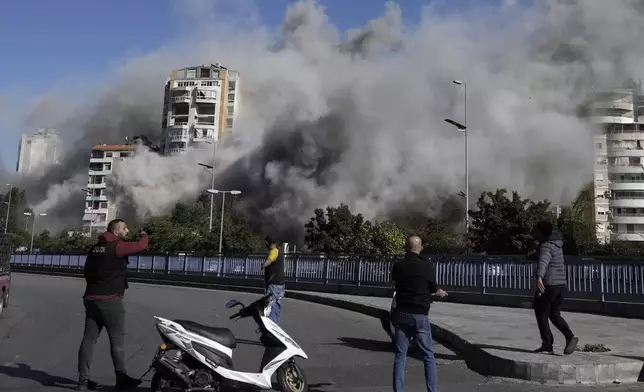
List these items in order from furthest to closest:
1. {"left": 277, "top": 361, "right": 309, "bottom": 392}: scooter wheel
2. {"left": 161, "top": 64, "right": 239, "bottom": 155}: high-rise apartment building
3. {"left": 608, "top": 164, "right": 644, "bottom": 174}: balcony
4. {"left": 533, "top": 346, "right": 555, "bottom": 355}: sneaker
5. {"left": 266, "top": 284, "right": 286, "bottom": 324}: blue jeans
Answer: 1. {"left": 161, "top": 64, "right": 239, "bottom": 155}: high-rise apartment building
2. {"left": 608, "top": 164, "right": 644, "bottom": 174}: balcony
3. {"left": 266, "top": 284, "right": 286, "bottom": 324}: blue jeans
4. {"left": 533, "top": 346, "right": 555, "bottom": 355}: sneaker
5. {"left": 277, "top": 361, "right": 309, "bottom": 392}: scooter wheel

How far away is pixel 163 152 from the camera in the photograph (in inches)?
4114

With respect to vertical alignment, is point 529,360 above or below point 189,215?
below

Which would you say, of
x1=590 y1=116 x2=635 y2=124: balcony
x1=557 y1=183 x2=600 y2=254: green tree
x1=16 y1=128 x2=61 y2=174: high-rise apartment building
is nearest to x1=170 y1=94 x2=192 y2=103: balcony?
x1=16 y1=128 x2=61 y2=174: high-rise apartment building

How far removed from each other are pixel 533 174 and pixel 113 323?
61.7 metres

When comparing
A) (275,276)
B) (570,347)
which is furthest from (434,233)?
(570,347)

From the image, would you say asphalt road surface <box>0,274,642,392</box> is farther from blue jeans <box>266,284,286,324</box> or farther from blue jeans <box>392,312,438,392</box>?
blue jeans <box>392,312,438,392</box>

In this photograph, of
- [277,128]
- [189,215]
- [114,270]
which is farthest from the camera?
[277,128]

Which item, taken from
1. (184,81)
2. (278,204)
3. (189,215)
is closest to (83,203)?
(184,81)

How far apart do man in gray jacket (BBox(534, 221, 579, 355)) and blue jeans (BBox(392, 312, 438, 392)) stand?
2.55 m

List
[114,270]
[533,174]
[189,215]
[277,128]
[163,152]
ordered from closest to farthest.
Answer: [114,270] → [533,174] → [189,215] → [277,128] → [163,152]

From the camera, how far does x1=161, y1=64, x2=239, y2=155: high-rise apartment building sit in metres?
102

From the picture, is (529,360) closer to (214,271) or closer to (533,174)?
(214,271)

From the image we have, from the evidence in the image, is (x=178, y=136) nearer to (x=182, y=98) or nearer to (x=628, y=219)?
(x=182, y=98)

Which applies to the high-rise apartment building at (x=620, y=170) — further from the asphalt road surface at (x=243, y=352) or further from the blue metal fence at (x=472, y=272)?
the asphalt road surface at (x=243, y=352)
